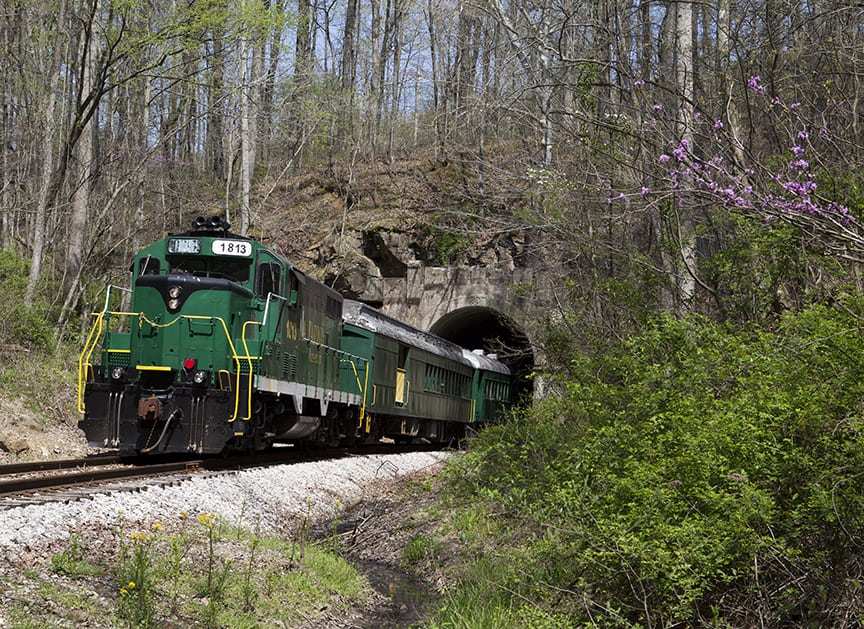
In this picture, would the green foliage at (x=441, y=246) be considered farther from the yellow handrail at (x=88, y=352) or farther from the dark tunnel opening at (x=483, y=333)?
the yellow handrail at (x=88, y=352)

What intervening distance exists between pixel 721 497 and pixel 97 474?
300 inches

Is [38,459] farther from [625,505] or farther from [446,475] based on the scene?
[625,505]

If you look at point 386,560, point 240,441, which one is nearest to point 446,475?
point 386,560

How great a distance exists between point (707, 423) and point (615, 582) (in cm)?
150

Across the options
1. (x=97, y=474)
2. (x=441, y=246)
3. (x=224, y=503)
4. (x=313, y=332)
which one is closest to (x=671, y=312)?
(x=224, y=503)

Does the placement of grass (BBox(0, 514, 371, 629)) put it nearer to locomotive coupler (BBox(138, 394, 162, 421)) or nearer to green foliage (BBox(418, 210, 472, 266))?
locomotive coupler (BBox(138, 394, 162, 421))

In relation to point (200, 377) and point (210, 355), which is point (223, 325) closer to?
point (210, 355)

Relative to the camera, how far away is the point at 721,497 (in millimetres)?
6867

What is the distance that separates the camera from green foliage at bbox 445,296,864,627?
6590mm

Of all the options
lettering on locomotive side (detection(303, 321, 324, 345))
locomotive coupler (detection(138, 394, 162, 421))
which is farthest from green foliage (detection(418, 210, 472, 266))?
locomotive coupler (detection(138, 394, 162, 421))

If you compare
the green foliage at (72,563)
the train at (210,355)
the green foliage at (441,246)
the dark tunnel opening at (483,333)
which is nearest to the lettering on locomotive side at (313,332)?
the train at (210,355)

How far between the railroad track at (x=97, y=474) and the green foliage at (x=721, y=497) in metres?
4.13

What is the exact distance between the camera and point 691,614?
6.70 meters

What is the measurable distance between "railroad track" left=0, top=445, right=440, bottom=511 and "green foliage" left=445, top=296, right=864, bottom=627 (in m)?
4.13
